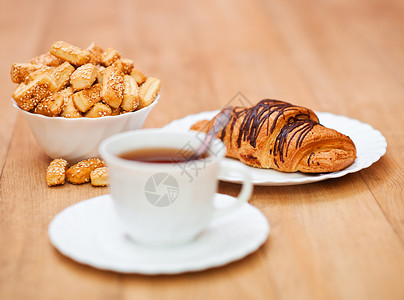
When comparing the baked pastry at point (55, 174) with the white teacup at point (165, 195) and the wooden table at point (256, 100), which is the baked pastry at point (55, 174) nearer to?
the wooden table at point (256, 100)

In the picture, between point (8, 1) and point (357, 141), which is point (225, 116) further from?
point (8, 1)

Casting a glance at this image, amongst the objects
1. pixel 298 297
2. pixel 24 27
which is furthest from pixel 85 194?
pixel 24 27

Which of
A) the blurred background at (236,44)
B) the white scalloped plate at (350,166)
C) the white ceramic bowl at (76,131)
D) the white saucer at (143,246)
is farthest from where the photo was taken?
the blurred background at (236,44)

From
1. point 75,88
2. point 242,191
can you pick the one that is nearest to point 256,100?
point 75,88

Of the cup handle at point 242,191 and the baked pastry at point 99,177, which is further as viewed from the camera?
the baked pastry at point 99,177

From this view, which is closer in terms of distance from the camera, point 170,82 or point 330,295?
point 330,295

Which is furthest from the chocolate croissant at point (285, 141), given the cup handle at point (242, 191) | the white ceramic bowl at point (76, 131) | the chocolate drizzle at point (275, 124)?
the cup handle at point (242, 191)
